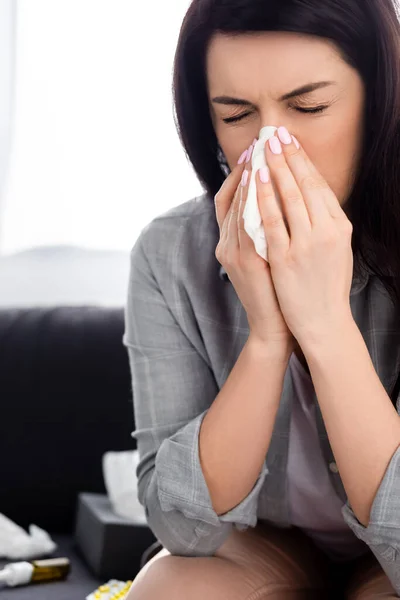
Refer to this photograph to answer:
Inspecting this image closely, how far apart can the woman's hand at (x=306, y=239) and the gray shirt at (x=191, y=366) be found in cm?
17

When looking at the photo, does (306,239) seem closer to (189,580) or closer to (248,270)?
(248,270)

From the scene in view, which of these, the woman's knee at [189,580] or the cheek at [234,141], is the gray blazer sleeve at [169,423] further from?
the cheek at [234,141]

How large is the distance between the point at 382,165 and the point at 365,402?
309mm

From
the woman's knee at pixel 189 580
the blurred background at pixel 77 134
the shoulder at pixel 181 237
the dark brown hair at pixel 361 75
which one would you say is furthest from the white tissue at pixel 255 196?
the blurred background at pixel 77 134

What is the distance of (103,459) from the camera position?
1906 mm

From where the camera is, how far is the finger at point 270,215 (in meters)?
1.03

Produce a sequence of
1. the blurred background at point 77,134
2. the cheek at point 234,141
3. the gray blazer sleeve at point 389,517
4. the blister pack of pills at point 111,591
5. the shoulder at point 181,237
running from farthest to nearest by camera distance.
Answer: the blurred background at point 77,134, the blister pack of pills at point 111,591, the shoulder at point 181,237, the cheek at point 234,141, the gray blazer sleeve at point 389,517

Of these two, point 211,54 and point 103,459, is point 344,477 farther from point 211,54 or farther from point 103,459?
point 103,459

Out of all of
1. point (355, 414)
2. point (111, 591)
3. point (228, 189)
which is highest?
point (228, 189)

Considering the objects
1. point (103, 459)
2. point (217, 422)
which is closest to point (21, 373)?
point (103, 459)

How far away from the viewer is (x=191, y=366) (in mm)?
1244

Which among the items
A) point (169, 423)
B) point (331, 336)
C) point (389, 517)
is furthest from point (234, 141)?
point (389, 517)

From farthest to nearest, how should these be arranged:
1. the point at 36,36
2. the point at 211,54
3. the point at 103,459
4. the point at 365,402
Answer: the point at 36,36 → the point at 103,459 → the point at 211,54 → the point at 365,402

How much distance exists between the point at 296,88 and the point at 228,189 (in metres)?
0.16
